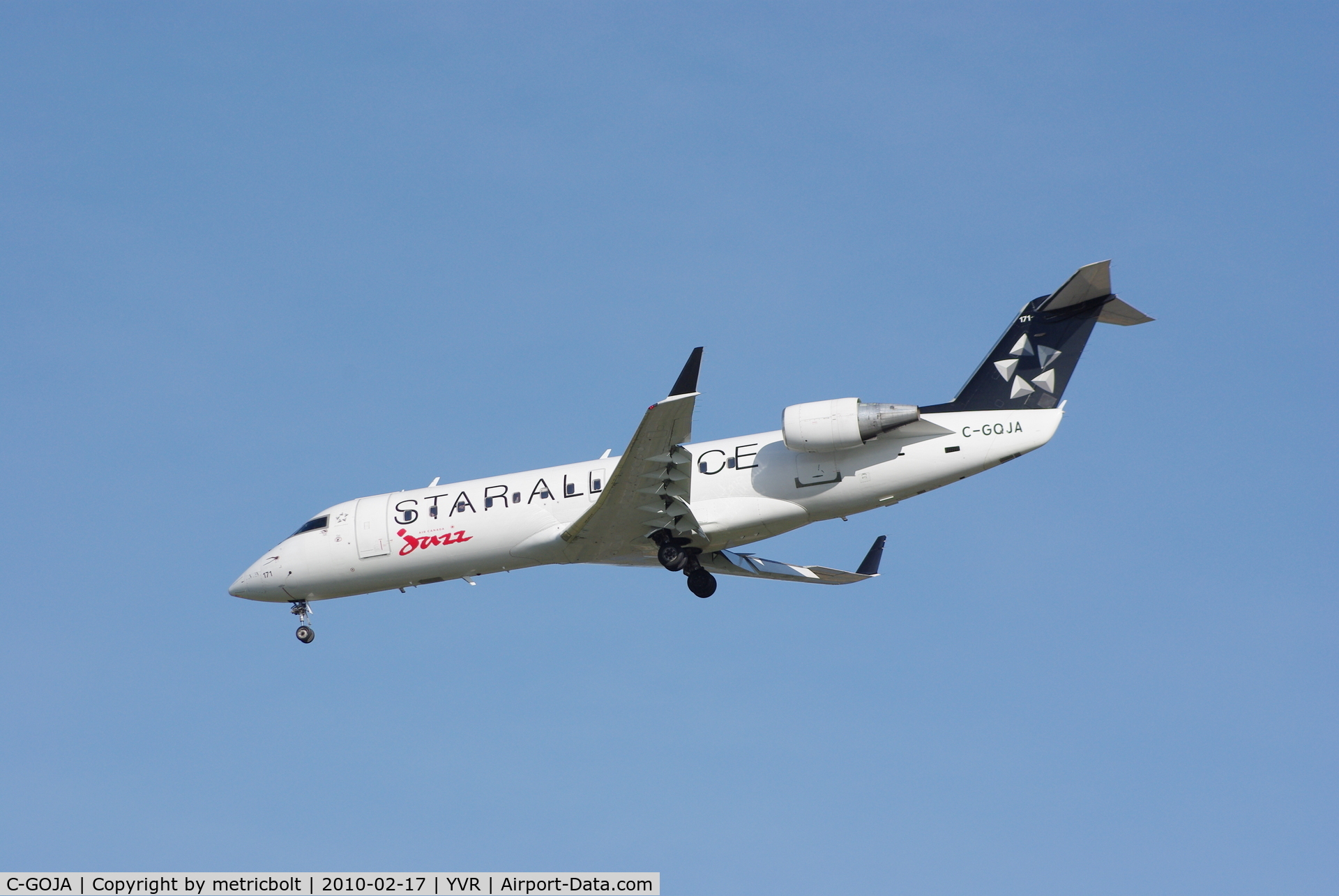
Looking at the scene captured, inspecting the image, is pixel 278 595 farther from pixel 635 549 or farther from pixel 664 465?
pixel 664 465

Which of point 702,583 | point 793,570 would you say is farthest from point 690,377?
point 793,570

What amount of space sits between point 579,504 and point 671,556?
2.22 metres

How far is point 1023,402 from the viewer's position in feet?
86.1


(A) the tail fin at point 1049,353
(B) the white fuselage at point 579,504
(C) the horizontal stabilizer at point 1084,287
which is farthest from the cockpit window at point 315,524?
(C) the horizontal stabilizer at point 1084,287

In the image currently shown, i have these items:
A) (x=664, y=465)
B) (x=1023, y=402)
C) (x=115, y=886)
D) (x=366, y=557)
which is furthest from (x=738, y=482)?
(x=115, y=886)

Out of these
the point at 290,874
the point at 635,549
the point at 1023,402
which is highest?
the point at 1023,402

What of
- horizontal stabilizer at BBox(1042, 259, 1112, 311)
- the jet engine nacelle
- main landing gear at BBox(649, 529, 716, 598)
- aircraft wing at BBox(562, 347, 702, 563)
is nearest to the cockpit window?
aircraft wing at BBox(562, 347, 702, 563)

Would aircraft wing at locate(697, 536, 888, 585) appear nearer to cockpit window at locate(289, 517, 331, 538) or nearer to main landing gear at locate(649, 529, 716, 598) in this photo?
main landing gear at locate(649, 529, 716, 598)

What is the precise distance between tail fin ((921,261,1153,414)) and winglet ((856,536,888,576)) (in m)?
5.30

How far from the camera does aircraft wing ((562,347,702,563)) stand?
948 inches

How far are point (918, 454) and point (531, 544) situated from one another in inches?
314

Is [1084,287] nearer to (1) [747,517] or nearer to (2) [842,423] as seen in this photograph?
(2) [842,423]

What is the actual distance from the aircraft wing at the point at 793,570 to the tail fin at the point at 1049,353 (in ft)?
17.8

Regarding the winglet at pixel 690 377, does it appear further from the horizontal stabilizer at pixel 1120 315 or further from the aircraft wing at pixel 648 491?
the horizontal stabilizer at pixel 1120 315
